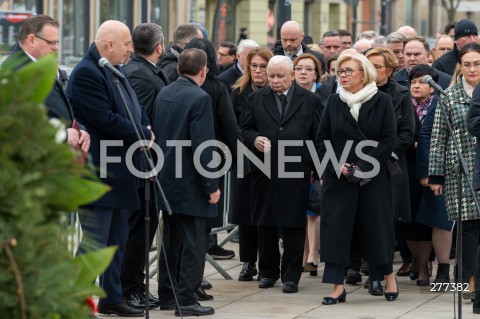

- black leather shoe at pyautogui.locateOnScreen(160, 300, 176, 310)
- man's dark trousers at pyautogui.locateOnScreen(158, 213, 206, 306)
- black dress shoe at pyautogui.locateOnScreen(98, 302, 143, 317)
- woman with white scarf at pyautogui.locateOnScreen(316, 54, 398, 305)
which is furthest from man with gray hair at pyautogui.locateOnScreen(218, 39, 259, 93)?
black dress shoe at pyautogui.locateOnScreen(98, 302, 143, 317)

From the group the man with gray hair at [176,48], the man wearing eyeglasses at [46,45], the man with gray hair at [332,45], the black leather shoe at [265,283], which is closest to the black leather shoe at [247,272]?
the black leather shoe at [265,283]

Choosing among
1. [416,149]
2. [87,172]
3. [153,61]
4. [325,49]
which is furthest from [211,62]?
[87,172]

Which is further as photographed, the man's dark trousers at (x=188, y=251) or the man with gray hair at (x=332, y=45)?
the man with gray hair at (x=332, y=45)

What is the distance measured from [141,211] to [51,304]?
18.9ft

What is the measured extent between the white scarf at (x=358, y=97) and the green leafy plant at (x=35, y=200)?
19.7 feet

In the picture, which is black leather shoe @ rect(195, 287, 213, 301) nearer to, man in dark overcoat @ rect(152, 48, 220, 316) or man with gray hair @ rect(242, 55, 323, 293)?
man in dark overcoat @ rect(152, 48, 220, 316)

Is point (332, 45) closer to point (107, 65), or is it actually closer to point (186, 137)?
point (186, 137)

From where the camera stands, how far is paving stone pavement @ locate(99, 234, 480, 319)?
28.1ft

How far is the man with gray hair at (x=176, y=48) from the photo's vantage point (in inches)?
394

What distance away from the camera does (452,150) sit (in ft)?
30.3

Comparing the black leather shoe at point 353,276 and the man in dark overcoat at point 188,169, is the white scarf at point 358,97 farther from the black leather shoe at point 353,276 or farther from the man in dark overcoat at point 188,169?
the black leather shoe at point 353,276

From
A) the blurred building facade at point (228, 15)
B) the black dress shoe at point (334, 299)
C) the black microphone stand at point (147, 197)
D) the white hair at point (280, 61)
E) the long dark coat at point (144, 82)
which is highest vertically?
the blurred building facade at point (228, 15)

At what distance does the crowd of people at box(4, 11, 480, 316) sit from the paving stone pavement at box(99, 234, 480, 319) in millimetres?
123

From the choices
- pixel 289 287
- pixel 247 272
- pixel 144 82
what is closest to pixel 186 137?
pixel 144 82
